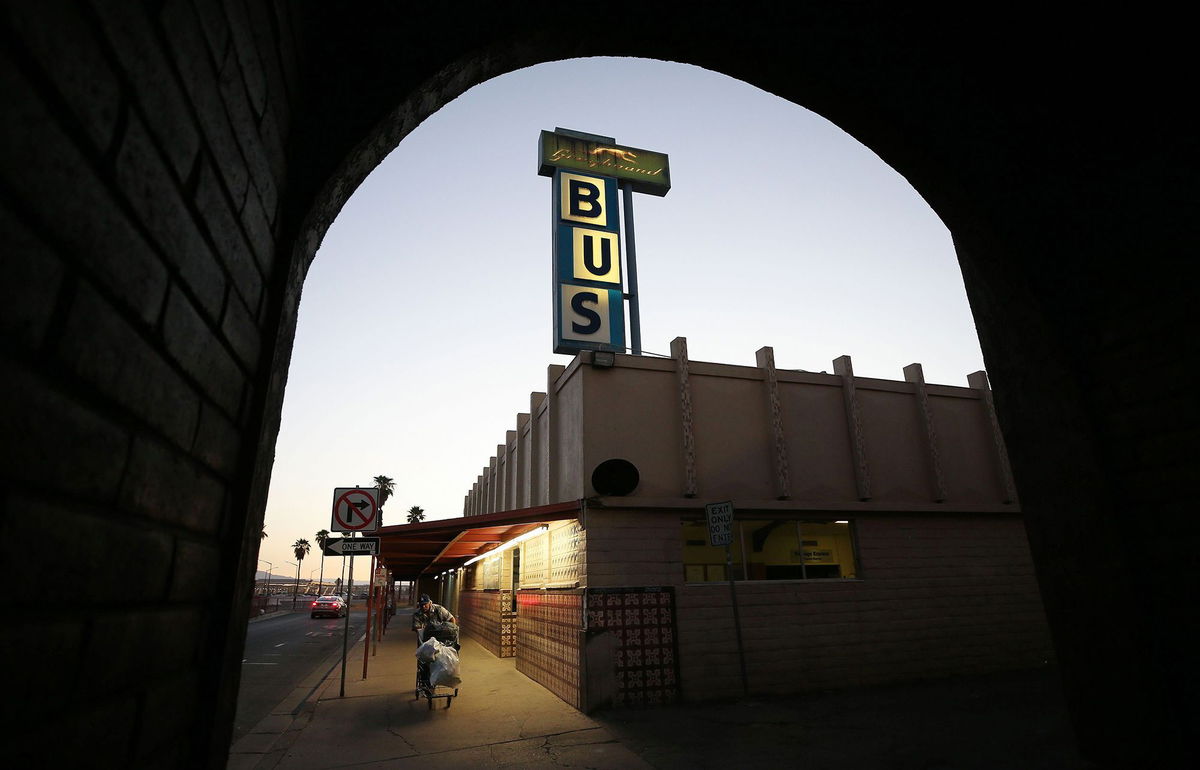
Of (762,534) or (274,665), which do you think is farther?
(274,665)

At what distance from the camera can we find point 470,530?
13734 mm

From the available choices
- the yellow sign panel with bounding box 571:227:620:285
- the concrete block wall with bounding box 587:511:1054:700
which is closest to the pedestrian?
the concrete block wall with bounding box 587:511:1054:700

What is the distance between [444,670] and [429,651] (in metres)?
0.51

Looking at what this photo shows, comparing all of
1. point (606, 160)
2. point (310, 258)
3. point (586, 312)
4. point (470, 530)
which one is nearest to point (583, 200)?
point (606, 160)

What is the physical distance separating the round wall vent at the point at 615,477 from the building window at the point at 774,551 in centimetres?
147

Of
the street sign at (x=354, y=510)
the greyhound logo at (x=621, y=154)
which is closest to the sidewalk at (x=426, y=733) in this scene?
the street sign at (x=354, y=510)

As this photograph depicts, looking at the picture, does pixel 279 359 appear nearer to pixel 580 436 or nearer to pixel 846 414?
pixel 580 436

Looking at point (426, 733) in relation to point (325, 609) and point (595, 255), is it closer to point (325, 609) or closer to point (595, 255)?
point (595, 255)

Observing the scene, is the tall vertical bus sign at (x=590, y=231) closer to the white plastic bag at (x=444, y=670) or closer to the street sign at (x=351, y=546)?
the street sign at (x=351, y=546)

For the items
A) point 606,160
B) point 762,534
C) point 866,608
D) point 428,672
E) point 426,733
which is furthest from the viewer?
point 606,160

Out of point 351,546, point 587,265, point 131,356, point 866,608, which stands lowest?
point 866,608

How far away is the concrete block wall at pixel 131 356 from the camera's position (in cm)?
86

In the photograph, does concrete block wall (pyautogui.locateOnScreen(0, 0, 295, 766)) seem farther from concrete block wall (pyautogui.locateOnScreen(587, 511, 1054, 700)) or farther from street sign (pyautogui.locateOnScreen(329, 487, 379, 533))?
concrete block wall (pyautogui.locateOnScreen(587, 511, 1054, 700))

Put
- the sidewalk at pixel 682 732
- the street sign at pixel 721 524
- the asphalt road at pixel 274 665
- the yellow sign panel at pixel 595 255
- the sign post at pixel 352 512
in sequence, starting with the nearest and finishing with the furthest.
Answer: the sidewalk at pixel 682 732 < the street sign at pixel 721 524 < the asphalt road at pixel 274 665 < the sign post at pixel 352 512 < the yellow sign panel at pixel 595 255
